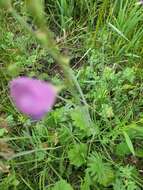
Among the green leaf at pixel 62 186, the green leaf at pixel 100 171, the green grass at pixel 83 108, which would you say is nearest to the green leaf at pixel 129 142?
the green grass at pixel 83 108

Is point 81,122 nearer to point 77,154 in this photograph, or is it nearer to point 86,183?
point 77,154

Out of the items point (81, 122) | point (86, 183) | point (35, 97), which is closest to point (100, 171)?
point (86, 183)

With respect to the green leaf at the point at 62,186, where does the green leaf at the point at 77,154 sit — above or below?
above

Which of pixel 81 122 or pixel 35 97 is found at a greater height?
pixel 35 97

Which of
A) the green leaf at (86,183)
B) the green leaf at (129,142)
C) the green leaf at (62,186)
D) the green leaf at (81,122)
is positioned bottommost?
the green leaf at (86,183)

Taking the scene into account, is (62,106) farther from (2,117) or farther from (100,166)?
(100,166)

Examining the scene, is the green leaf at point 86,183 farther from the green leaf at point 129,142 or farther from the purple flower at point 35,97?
the purple flower at point 35,97

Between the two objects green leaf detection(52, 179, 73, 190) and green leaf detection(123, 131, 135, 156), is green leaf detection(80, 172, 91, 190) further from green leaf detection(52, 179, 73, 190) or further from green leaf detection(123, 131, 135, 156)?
green leaf detection(123, 131, 135, 156)
